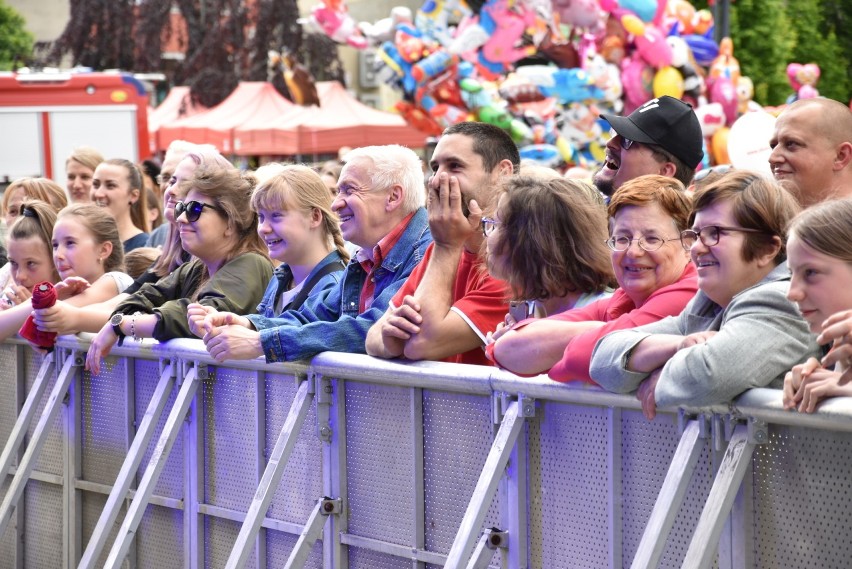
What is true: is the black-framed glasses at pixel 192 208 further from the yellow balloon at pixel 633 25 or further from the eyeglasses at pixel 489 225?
the yellow balloon at pixel 633 25

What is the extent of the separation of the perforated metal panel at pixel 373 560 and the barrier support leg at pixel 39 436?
85.4 inches

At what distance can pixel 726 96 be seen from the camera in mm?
19922

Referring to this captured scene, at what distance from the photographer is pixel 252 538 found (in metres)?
4.79

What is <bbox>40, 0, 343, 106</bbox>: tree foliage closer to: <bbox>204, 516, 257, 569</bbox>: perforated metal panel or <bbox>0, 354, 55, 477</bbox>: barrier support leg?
<bbox>0, 354, 55, 477</bbox>: barrier support leg

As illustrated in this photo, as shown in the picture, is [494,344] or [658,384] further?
[494,344]

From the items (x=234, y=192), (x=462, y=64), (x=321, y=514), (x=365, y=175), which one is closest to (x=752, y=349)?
(x=321, y=514)

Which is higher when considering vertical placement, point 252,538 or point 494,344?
point 494,344

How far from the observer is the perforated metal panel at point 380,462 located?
4508mm

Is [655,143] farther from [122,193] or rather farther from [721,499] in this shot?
[122,193]

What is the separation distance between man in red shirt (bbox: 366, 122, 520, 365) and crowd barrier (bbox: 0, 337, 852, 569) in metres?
0.12

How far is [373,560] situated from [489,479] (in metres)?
0.88

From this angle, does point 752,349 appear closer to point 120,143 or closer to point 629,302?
point 629,302

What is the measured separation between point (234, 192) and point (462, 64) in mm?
14605

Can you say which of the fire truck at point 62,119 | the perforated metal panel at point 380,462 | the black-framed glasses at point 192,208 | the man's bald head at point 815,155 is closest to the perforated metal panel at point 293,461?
the perforated metal panel at point 380,462
